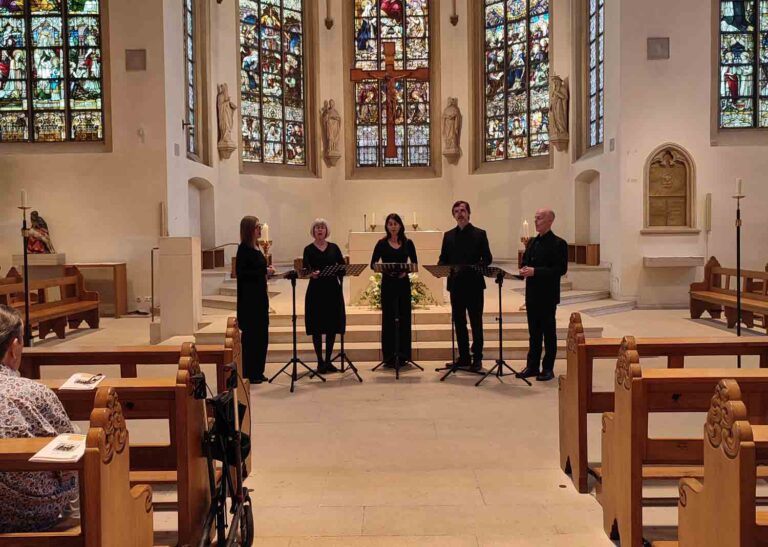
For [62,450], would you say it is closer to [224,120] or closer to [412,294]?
[412,294]

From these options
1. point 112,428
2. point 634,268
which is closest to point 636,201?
point 634,268

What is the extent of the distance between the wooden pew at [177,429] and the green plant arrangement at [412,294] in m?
5.62

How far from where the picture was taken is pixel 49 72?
39.7 ft

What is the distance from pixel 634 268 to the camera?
11.7 metres

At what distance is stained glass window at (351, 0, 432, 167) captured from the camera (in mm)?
17062

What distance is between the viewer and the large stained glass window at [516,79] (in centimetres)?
1560

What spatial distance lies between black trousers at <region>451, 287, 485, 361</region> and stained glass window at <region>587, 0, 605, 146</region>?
7.56 m

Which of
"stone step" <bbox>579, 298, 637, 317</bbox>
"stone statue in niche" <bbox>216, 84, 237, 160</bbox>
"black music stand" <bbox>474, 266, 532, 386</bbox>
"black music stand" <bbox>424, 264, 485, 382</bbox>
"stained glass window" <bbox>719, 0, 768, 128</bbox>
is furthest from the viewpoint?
"stone statue in niche" <bbox>216, 84, 237, 160</bbox>

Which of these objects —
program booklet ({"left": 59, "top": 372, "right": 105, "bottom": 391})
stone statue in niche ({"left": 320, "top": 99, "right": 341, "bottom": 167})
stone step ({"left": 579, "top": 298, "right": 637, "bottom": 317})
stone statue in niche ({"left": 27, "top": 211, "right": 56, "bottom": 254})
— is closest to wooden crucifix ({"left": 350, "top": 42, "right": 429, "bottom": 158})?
stone statue in niche ({"left": 320, "top": 99, "right": 341, "bottom": 167})

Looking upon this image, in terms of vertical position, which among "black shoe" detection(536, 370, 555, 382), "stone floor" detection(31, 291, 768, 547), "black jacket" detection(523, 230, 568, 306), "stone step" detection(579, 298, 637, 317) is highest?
"black jacket" detection(523, 230, 568, 306)

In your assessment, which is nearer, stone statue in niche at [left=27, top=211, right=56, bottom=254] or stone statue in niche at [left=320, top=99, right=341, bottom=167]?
stone statue in niche at [left=27, top=211, right=56, bottom=254]

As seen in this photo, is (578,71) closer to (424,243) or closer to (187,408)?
(424,243)

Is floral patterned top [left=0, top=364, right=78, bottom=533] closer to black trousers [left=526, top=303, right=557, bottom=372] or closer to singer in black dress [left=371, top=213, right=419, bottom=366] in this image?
singer in black dress [left=371, top=213, right=419, bottom=366]

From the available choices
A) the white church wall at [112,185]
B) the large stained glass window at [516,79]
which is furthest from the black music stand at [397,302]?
the large stained glass window at [516,79]
